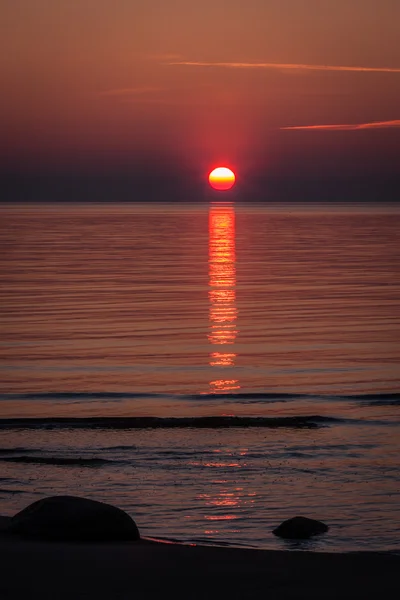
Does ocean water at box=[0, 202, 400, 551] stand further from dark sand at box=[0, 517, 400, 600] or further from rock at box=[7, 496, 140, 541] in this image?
dark sand at box=[0, 517, 400, 600]

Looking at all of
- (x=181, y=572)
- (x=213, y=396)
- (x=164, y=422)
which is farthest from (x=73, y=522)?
(x=213, y=396)

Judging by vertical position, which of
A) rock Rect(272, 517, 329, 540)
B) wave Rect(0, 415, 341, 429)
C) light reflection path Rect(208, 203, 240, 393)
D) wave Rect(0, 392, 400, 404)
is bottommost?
rock Rect(272, 517, 329, 540)

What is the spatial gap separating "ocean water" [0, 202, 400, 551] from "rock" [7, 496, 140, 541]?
2.57 feet

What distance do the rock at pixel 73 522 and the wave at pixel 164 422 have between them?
19.1 feet

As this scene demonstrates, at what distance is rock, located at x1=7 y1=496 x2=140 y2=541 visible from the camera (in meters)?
9.58

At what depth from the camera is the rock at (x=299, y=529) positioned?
33.1ft

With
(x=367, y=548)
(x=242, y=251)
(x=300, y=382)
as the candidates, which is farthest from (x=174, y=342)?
(x=242, y=251)

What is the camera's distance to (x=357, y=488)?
12047mm

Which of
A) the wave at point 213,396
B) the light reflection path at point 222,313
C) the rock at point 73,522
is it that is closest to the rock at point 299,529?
the rock at point 73,522

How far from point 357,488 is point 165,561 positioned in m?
4.03

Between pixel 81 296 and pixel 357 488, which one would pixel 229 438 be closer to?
pixel 357 488

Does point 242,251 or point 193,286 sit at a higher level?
point 242,251

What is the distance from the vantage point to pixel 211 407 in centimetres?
1714

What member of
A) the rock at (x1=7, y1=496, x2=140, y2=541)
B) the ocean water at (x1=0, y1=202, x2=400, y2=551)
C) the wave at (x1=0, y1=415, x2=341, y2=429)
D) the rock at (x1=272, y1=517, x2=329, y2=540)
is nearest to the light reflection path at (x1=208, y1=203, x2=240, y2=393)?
the ocean water at (x1=0, y1=202, x2=400, y2=551)
